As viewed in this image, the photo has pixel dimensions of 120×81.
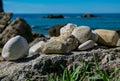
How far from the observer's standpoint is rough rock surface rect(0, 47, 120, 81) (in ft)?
12.4

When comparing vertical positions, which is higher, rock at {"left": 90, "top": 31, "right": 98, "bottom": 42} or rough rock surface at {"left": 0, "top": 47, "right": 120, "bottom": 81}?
rock at {"left": 90, "top": 31, "right": 98, "bottom": 42}

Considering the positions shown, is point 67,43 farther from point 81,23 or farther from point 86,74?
point 81,23

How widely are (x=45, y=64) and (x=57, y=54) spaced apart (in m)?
0.26

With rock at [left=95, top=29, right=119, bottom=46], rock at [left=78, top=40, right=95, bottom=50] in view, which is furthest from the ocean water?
rock at [left=78, top=40, right=95, bottom=50]

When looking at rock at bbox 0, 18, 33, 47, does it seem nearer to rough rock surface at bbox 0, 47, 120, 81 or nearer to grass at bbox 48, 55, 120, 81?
rough rock surface at bbox 0, 47, 120, 81

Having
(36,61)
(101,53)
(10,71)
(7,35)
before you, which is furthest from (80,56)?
(7,35)

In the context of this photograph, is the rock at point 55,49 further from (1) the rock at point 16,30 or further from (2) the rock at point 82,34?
(1) the rock at point 16,30

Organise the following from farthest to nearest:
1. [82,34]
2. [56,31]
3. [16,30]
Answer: [16,30] < [56,31] < [82,34]

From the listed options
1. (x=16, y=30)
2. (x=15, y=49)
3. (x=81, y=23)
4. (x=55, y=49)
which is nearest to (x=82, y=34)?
(x=55, y=49)

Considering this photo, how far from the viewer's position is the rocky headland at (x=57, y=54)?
3.82 metres

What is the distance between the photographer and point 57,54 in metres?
4.10

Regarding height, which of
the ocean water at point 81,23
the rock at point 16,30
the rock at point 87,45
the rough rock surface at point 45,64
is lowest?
the ocean water at point 81,23

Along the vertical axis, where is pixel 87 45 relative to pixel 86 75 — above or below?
above

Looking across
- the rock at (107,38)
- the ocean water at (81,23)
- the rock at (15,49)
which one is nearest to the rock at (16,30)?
the rock at (107,38)
